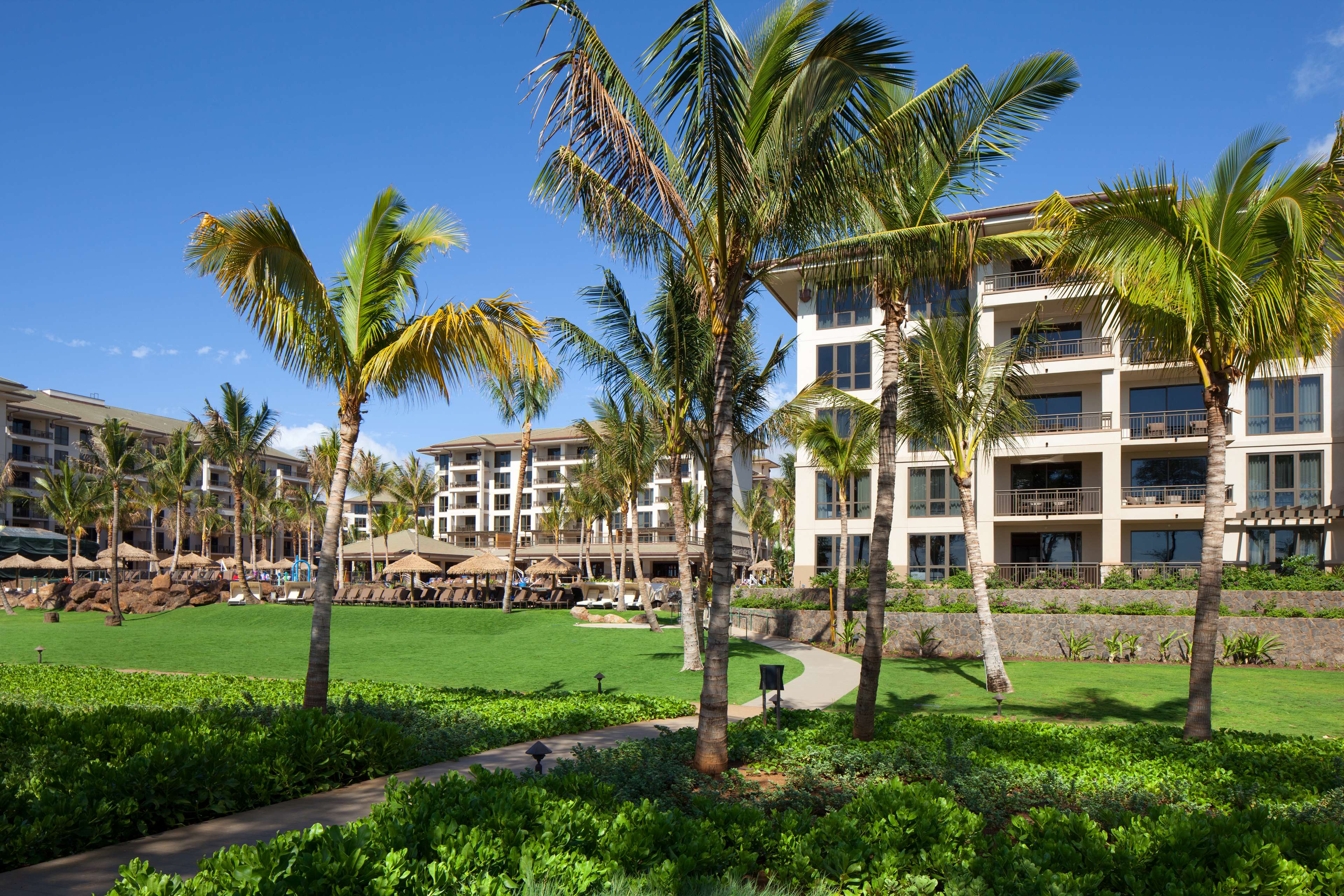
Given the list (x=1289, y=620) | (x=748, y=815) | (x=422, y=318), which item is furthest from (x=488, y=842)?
(x=1289, y=620)

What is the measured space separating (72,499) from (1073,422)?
5771cm

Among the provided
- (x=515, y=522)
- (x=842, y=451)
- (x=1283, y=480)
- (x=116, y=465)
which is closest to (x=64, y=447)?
(x=116, y=465)

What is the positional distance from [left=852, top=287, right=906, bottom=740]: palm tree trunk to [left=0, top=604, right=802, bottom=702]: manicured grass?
19.0 ft

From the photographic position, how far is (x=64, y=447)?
85.7 metres

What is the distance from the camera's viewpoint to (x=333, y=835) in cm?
463

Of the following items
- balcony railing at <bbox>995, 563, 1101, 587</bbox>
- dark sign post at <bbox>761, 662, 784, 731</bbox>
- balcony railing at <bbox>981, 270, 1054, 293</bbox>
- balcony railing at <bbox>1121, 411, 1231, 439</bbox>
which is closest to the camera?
dark sign post at <bbox>761, 662, 784, 731</bbox>

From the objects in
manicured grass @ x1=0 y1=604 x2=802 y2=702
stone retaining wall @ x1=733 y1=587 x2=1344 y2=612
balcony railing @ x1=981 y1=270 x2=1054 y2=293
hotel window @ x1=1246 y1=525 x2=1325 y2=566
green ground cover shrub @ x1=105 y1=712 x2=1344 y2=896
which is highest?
balcony railing @ x1=981 y1=270 x2=1054 y2=293

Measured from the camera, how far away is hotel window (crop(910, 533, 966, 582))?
33406 mm

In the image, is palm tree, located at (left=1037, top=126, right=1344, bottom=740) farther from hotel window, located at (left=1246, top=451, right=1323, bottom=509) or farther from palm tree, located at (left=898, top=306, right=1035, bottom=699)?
hotel window, located at (left=1246, top=451, right=1323, bottom=509)

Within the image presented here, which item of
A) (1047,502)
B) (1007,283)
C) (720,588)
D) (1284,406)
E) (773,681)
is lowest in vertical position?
(773,681)

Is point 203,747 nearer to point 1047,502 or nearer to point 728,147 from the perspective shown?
point 728,147

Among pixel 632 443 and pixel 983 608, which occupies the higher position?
pixel 632 443

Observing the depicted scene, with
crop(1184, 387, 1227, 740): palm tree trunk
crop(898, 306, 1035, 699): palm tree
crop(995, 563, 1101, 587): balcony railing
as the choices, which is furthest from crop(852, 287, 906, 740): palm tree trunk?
crop(995, 563, 1101, 587): balcony railing

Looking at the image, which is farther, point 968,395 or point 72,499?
point 72,499
